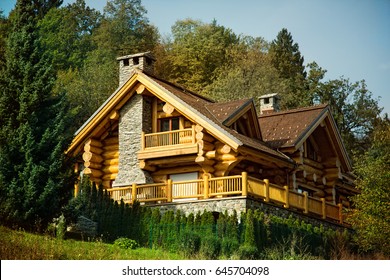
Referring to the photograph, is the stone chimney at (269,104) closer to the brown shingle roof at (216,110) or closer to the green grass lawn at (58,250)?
the brown shingle roof at (216,110)

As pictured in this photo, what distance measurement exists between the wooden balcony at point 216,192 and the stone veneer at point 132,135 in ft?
3.10

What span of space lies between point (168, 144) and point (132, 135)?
4.80 ft

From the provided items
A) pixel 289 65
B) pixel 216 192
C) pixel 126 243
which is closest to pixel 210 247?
pixel 126 243

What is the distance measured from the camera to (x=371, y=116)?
38.2 meters

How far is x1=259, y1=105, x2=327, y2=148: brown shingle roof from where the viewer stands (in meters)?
28.2

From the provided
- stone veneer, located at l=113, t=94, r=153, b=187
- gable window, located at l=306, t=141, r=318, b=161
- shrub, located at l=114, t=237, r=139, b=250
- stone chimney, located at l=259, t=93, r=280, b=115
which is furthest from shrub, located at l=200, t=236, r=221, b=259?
stone chimney, located at l=259, t=93, r=280, b=115

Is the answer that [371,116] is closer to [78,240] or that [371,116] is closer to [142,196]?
[142,196]

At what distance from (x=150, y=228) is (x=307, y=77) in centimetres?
2224

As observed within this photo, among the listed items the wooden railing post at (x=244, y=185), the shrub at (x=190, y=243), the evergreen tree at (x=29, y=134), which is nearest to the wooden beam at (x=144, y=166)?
the wooden railing post at (x=244, y=185)

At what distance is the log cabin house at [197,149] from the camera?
2495cm

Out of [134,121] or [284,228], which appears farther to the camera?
A: [134,121]

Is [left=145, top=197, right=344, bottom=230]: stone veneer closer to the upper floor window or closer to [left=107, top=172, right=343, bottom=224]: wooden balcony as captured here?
[left=107, top=172, right=343, bottom=224]: wooden balcony
